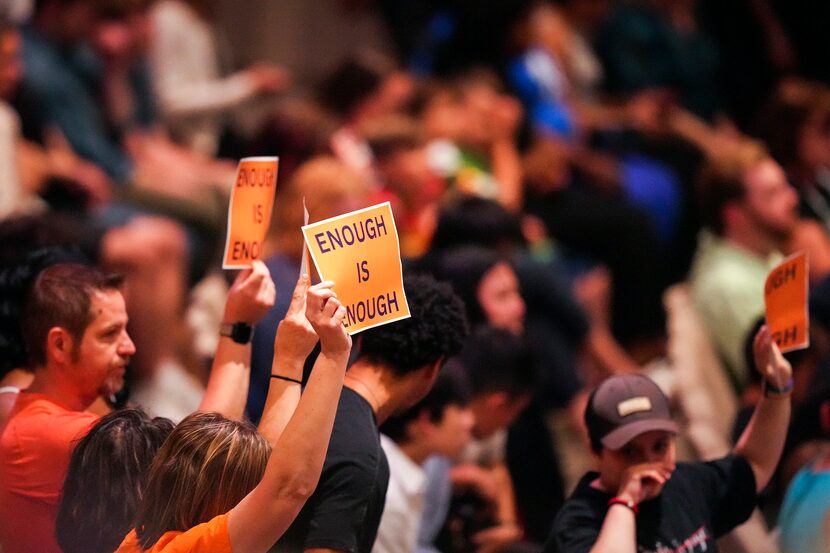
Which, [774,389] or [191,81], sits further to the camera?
[191,81]

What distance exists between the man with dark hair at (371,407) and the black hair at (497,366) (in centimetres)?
116

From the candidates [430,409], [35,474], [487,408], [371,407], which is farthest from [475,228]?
[35,474]

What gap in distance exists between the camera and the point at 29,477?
9.74 ft

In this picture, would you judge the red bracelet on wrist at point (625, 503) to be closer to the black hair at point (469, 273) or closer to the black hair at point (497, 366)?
the black hair at point (497, 366)

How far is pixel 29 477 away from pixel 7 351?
565 millimetres

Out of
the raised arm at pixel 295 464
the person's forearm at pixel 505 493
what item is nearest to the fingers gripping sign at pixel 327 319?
the raised arm at pixel 295 464

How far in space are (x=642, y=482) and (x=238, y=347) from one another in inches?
40.0

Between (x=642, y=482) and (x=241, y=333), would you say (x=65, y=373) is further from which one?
(x=642, y=482)

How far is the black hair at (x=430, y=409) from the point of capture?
3949 millimetres

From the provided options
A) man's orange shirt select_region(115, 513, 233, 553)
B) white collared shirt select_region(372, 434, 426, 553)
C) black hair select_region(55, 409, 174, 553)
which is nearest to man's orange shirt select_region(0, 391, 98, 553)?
black hair select_region(55, 409, 174, 553)

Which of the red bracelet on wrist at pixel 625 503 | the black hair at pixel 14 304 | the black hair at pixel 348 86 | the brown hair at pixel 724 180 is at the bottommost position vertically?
the red bracelet on wrist at pixel 625 503

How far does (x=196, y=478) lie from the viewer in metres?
2.62

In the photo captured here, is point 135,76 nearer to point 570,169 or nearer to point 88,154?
point 88,154

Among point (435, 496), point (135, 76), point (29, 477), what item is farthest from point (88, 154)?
point (29, 477)
